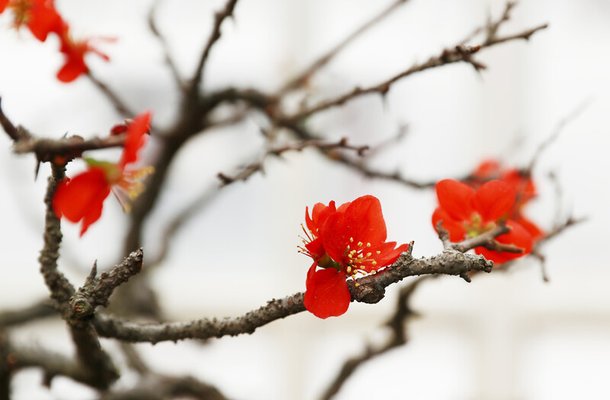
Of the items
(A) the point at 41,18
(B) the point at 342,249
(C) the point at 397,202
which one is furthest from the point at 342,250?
(C) the point at 397,202

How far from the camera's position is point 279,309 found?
0.35m

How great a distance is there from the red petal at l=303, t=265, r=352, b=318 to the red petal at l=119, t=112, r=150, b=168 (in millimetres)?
98

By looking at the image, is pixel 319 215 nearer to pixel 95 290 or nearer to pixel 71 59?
pixel 95 290

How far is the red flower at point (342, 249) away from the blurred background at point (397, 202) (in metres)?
1.75

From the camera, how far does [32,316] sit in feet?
2.23

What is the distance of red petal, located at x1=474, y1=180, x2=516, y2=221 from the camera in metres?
0.45

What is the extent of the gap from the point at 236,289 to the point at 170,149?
1643 mm

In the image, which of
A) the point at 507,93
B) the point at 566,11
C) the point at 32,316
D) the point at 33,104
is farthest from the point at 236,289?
the point at 32,316

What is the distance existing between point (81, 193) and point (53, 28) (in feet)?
0.61

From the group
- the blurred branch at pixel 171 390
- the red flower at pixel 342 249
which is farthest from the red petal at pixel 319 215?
the blurred branch at pixel 171 390

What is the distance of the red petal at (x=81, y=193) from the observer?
312mm

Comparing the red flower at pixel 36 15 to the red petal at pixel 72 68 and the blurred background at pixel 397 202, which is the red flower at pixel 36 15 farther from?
the blurred background at pixel 397 202

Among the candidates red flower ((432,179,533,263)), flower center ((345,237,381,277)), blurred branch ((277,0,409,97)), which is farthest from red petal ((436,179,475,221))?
blurred branch ((277,0,409,97))

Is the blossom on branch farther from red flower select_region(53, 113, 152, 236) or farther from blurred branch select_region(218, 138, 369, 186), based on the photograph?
red flower select_region(53, 113, 152, 236)
